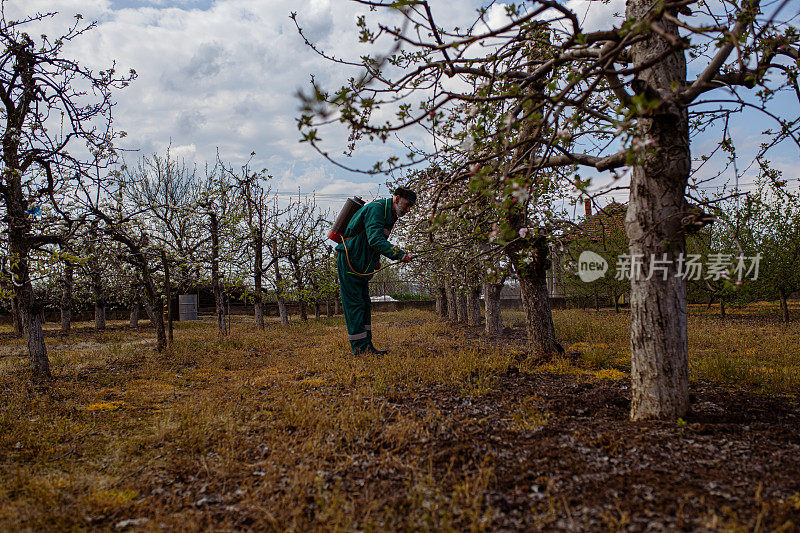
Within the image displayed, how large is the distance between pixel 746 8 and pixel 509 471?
12.1ft

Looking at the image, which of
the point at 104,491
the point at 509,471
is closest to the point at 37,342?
the point at 104,491

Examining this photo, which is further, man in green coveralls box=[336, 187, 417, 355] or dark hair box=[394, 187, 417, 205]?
man in green coveralls box=[336, 187, 417, 355]

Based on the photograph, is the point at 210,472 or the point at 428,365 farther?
the point at 428,365

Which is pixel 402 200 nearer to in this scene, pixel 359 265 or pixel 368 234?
pixel 368 234

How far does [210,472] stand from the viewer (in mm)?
3002

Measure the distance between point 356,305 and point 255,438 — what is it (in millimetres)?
3816

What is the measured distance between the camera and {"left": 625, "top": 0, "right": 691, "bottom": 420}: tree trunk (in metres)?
3.42

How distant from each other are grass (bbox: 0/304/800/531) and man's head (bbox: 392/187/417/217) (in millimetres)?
2332

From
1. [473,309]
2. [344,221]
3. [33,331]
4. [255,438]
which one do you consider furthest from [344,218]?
[473,309]

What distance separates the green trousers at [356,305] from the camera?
736 centimetres

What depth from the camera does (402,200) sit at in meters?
6.61

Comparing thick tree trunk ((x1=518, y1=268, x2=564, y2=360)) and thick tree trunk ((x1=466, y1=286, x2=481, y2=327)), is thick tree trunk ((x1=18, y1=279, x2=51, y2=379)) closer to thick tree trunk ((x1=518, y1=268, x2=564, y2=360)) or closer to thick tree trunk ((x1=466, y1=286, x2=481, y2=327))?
thick tree trunk ((x1=518, y1=268, x2=564, y2=360))

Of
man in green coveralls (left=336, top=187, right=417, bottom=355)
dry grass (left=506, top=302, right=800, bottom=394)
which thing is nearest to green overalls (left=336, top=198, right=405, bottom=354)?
man in green coveralls (left=336, top=187, right=417, bottom=355)

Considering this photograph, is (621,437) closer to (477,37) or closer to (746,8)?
(477,37)
